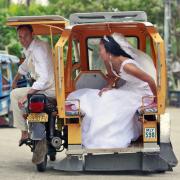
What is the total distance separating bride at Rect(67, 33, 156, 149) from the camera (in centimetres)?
1080

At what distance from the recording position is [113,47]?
11062mm

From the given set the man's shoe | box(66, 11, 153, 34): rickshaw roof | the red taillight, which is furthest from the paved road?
box(66, 11, 153, 34): rickshaw roof

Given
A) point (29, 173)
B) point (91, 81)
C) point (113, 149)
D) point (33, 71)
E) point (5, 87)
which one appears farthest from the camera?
point (5, 87)

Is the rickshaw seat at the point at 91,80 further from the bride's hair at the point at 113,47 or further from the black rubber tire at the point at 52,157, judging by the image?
the black rubber tire at the point at 52,157

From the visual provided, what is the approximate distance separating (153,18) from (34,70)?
27023 millimetres

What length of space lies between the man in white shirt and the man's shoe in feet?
1.63

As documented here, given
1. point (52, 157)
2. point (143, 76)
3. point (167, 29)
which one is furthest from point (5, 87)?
point (167, 29)

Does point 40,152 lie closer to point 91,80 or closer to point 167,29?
point 91,80

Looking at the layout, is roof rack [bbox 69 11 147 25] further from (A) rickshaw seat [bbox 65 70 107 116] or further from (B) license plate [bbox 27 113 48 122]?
(B) license plate [bbox 27 113 48 122]

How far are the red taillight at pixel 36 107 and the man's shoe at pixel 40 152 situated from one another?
411 millimetres

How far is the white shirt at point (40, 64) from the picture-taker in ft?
36.5

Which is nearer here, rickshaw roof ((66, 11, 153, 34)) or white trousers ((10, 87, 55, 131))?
rickshaw roof ((66, 11, 153, 34))

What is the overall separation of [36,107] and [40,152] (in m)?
0.59

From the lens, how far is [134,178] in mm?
10383
